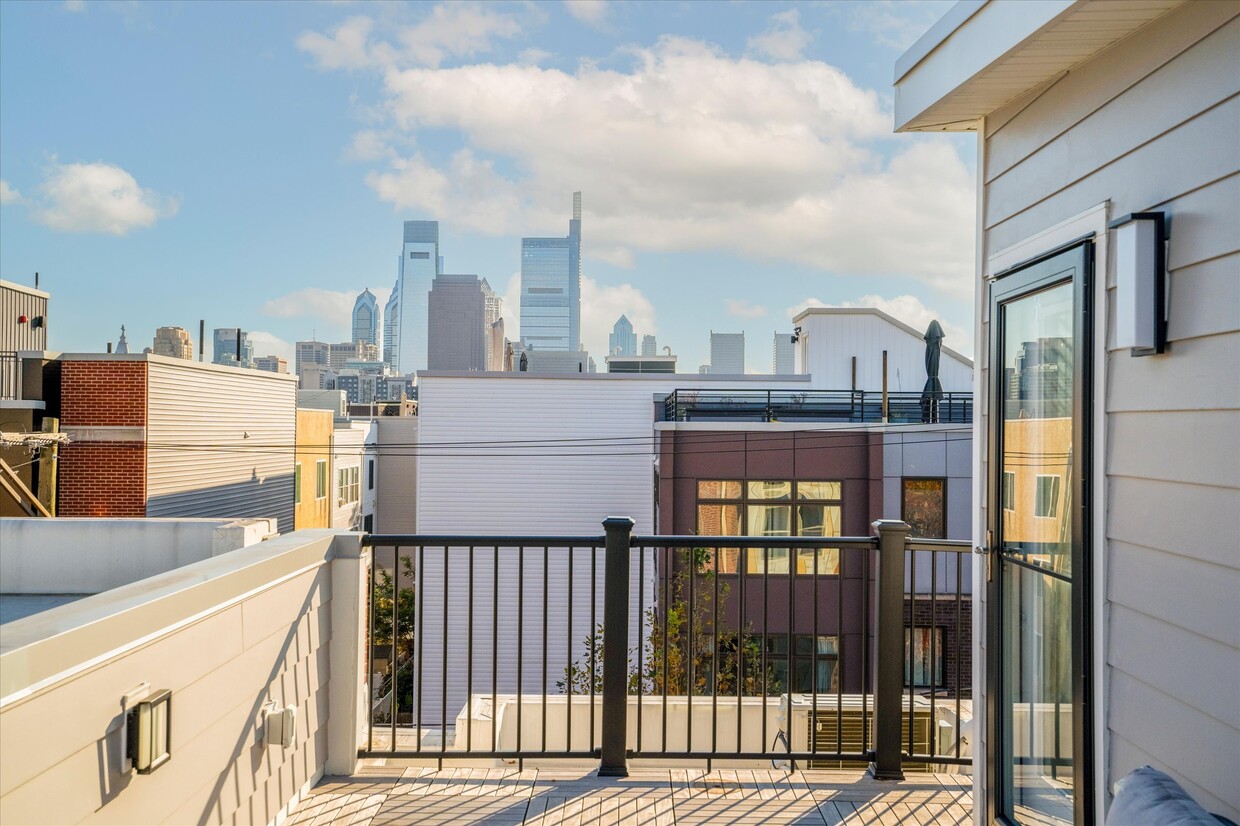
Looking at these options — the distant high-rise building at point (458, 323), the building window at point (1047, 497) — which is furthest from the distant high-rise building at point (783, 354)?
the building window at point (1047, 497)

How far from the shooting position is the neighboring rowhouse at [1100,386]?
1.67 m

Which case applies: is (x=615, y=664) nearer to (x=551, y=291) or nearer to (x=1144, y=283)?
(x=1144, y=283)

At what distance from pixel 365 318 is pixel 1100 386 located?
349 feet

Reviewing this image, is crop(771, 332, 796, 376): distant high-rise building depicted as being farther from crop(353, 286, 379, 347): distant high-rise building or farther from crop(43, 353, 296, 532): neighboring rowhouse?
crop(353, 286, 379, 347): distant high-rise building

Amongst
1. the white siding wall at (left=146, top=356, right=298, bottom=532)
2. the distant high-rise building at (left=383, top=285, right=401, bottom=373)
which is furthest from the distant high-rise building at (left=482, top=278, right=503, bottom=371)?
the distant high-rise building at (left=383, top=285, right=401, bottom=373)

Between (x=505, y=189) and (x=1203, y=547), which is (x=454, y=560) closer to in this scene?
(x=1203, y=547)

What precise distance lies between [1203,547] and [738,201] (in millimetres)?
35699

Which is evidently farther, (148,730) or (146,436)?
(146,436)

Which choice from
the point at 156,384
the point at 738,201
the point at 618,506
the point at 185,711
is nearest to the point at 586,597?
the point at 618,506

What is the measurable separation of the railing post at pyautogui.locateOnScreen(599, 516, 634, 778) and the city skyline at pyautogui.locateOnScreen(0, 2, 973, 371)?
1.74 m

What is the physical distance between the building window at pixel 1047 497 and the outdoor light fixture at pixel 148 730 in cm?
230

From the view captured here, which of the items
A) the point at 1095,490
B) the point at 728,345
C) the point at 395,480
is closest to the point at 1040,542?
the point at 1095,490

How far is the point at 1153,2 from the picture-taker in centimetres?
177

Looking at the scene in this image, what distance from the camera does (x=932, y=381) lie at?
14328mm
